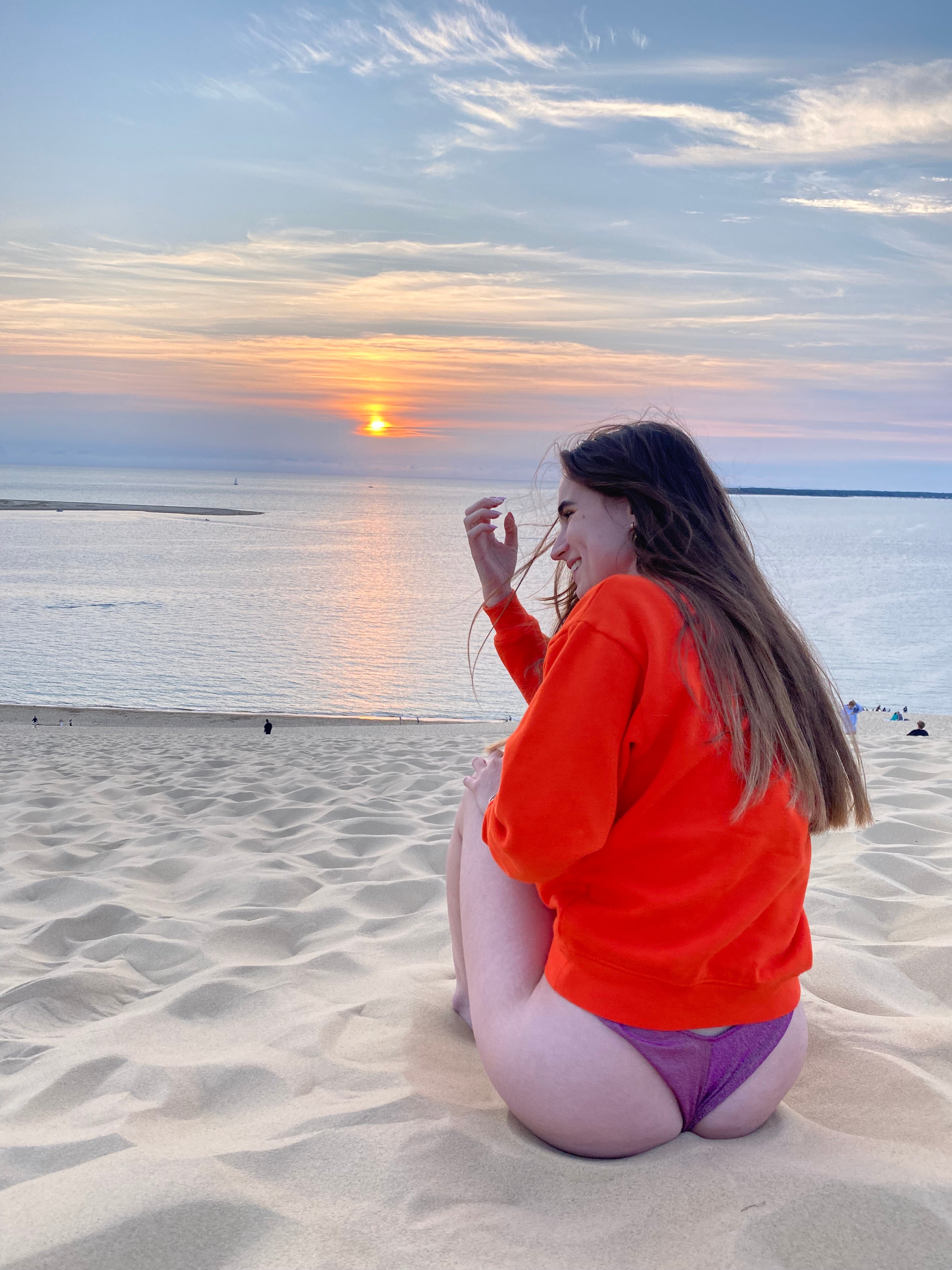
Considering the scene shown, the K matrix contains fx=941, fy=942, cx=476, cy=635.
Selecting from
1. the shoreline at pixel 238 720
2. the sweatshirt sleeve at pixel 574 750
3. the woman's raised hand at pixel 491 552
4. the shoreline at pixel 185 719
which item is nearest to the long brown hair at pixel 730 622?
the sweatshirt sleeve at pixel 574 750

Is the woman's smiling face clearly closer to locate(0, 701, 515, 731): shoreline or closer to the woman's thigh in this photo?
the woman's thigh

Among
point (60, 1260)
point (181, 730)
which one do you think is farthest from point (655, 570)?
point (181, 730)

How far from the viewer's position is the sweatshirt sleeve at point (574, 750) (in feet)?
5.42

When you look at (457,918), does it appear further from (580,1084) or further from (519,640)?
(519,640)

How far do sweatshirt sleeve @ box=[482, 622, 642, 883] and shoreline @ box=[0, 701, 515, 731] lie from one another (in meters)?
13.0

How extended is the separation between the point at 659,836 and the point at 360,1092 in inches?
38.3

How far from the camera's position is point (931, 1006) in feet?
8.39

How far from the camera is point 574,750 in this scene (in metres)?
1.65

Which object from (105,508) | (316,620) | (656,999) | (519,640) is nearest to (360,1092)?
(656,999)

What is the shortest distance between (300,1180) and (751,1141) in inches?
35.1

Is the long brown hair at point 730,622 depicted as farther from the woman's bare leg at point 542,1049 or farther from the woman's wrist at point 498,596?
the woman's wrist at point 498,596

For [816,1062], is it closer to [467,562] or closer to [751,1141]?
[751,1141]

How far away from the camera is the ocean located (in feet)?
70.6

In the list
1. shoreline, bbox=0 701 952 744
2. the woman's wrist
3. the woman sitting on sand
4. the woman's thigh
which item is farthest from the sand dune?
shoreline, bbox=0 701 952 744
